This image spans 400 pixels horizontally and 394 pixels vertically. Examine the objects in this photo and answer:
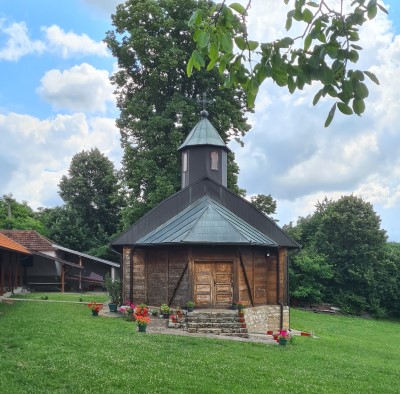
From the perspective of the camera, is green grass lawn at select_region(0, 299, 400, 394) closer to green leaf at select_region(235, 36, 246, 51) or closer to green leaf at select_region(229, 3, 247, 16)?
green leaf at select_region(235, 36, 246, 51)

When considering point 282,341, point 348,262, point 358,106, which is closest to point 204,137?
point 282,341

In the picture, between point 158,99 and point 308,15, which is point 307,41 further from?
point 158,99

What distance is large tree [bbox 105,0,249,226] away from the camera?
26.4 metres

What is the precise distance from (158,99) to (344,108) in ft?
82.8

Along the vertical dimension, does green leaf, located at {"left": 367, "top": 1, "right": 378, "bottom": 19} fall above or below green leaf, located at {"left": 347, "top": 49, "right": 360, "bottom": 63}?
above

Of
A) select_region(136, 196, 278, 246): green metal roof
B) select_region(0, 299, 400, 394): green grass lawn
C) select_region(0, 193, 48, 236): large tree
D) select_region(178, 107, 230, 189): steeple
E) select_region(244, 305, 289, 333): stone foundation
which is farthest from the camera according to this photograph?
select_region(0, 193, 48, 236): large tree

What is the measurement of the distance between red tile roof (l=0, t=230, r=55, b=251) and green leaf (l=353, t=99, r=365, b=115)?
3254 cm

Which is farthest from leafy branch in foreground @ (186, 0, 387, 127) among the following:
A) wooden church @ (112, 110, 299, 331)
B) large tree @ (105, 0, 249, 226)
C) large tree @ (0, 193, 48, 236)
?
large tree @ (0, 193, 48, 236)

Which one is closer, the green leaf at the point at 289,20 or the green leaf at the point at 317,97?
the green leaf at the point at 317,97

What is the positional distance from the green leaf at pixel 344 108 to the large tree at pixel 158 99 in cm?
2145

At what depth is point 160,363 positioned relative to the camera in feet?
32.0

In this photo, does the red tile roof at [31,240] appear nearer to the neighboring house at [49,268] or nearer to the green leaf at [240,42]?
Result: the neighboring house at [49,268]

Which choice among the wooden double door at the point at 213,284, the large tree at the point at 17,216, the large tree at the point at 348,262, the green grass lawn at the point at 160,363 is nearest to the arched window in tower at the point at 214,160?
the wooden double door at the point at 213,284

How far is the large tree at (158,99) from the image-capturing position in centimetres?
2638
